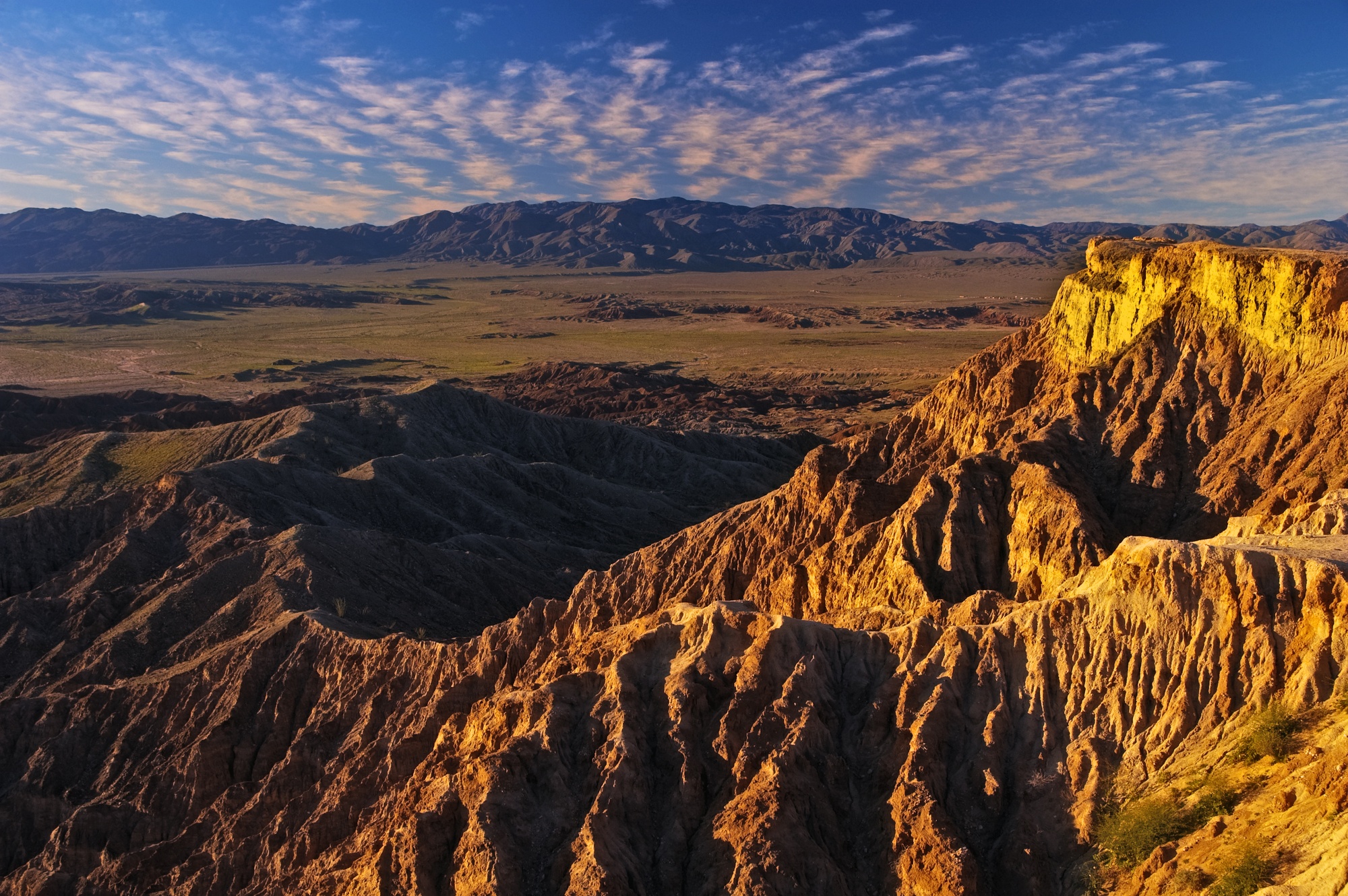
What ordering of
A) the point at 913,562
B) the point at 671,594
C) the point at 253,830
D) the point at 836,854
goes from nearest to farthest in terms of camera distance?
the point at 836,854 → the point at 253,830 → the point at 913,562 → the point at 671,594

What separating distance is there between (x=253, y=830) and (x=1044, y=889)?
19974mm

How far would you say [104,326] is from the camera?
18762 centimetres

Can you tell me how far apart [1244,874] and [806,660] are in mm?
9060

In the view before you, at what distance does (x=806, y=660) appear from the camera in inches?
855

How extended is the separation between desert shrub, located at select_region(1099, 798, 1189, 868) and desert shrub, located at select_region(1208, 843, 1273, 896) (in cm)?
140

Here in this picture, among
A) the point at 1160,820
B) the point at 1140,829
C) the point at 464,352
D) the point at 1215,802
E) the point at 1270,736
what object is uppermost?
the point at 1270,736

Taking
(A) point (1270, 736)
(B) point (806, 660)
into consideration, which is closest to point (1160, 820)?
(A) point (1270, 736)

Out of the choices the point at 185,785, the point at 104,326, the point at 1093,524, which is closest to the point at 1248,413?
the point at 1093,524

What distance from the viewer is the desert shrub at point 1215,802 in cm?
1596

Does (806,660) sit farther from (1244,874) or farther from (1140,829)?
(1244,874)

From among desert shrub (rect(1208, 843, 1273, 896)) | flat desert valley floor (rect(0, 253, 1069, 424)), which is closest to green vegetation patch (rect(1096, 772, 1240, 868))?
desert shrub (rect(1208, 843, 1273, 896))

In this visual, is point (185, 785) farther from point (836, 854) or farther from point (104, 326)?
point (104, 326)

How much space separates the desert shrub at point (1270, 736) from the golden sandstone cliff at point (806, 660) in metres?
0.30

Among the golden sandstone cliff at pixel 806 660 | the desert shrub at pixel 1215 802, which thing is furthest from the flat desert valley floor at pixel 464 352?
the desert shrub at pixel 1215 802
